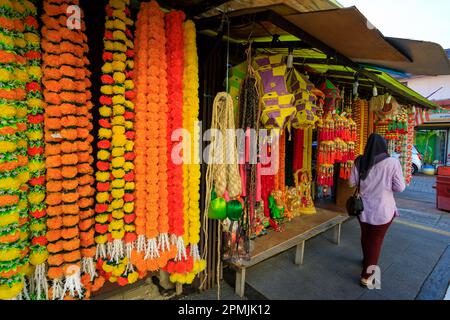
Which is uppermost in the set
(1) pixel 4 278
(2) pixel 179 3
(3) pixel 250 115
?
(2) pixel 179 3

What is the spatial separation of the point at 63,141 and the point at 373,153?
10.7 feet

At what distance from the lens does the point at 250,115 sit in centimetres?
239

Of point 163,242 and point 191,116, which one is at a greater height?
point 191,116

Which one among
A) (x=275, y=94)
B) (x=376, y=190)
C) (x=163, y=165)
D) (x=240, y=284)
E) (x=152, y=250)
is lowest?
(x=240, y=284)

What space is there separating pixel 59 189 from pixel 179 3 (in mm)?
1884

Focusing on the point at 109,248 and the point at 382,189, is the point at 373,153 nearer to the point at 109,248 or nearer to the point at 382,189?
the point at 382,189

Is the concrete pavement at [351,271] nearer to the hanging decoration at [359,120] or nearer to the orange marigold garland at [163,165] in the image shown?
the orange marigold garland at [163,165]

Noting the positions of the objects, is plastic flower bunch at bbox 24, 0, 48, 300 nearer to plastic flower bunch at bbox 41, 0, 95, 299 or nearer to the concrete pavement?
plastic flower bunch at bbox 41, 0, 95, 299

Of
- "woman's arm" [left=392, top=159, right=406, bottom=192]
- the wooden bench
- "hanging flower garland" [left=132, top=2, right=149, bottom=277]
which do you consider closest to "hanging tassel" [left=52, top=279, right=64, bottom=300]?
"hanging flower garland" [left=132, top=2, right=149, bottom=277]

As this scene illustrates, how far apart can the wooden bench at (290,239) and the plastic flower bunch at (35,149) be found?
1.93m

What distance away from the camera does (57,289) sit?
1.70m

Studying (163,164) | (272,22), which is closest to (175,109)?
(163,164)
